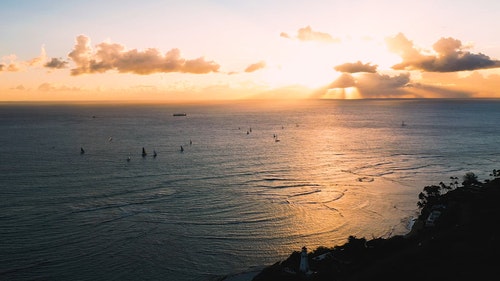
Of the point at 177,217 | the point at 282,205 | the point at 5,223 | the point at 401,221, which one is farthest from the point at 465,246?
the point at 5,223

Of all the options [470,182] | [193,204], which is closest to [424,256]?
[193,204]

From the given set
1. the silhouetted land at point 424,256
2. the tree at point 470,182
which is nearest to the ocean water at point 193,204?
the silhouetted land at point 424,256

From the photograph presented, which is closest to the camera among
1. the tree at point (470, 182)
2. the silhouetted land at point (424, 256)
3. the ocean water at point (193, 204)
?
the silhouetted land at point (424, 256)

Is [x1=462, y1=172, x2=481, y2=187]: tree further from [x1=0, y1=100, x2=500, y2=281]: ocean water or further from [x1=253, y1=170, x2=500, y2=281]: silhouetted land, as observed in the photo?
[x1=253, y1=170, x2=500, y2=281]: silhouetted land

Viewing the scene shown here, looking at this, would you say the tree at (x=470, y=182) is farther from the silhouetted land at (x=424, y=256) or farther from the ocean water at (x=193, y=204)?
the silhouetted land at (x=424, y=256)

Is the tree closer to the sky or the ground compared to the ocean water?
closer to the sky

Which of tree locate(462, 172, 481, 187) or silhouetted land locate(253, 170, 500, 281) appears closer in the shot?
silhouetted land locate(253, 170, 500, 281)

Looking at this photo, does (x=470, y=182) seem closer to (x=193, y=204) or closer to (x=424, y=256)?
(x=424, y=256)

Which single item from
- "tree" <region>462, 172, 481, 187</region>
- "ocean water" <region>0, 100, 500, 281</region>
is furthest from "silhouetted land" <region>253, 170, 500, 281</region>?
"tree" <region>462, 172, 481, 187</region>
